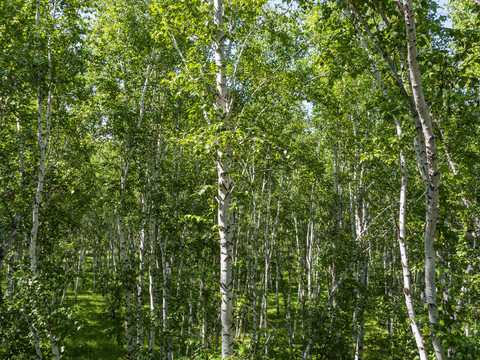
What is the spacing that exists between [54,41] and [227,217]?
6.73 m

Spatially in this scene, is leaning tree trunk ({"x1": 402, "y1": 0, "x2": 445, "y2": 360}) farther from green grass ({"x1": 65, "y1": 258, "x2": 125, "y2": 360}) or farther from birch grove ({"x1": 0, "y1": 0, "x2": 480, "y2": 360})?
green grass ({"x1": 65, "y1": 258, "x2": 125, "y2": 360})

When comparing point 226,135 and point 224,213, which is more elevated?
point 226,135

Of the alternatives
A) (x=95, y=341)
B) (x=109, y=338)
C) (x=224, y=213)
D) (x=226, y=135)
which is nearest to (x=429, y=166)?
(x=226, y=135)

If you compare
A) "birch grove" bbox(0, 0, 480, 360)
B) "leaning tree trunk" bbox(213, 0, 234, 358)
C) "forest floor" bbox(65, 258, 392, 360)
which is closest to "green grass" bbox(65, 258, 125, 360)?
"forest floor" bbox(65, 258, 392, 360)

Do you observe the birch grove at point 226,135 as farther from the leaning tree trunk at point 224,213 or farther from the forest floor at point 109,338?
the forest floor at point 109,338

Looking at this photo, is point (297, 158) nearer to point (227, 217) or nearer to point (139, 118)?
point (227, 217)

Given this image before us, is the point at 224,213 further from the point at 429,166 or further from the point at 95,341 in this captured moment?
the point at 95,341

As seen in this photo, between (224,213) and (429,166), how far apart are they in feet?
10.1

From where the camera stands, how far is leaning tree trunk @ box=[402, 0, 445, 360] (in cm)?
297

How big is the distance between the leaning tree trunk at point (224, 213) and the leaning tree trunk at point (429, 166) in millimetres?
2581

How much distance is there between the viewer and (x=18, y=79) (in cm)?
704

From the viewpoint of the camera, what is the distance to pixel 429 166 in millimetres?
3123

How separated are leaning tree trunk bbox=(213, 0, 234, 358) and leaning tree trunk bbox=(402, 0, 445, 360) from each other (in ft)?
8.47

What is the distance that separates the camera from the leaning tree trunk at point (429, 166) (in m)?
2.97
